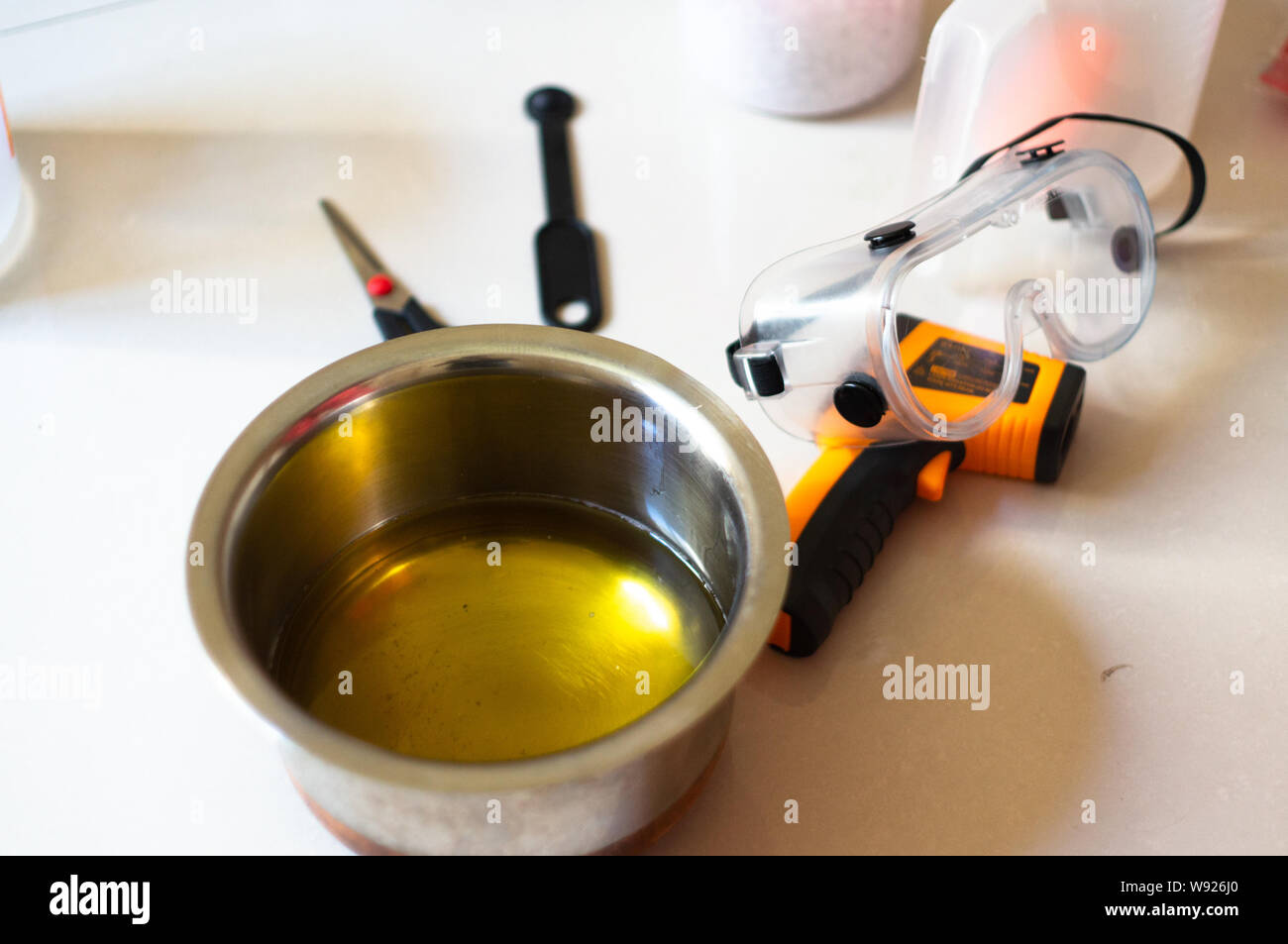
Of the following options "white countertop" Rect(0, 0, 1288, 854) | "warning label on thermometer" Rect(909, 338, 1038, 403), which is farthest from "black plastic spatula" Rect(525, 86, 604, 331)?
"warning label on thermometer" Rect(909, 338, 1038, 403)

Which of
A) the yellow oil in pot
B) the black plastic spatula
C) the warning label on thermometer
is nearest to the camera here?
the yellow oil in pot

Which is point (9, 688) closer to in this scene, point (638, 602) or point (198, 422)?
point (198, 422)

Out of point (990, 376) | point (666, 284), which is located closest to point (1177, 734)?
point (990, 376)

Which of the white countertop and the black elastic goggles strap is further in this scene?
the black elastic goggles strap

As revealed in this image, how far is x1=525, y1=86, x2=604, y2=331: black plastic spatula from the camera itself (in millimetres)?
855

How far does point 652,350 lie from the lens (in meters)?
0.83

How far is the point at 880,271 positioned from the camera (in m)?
0.67

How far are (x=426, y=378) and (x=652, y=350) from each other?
0.23 metres

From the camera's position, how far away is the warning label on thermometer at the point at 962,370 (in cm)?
73

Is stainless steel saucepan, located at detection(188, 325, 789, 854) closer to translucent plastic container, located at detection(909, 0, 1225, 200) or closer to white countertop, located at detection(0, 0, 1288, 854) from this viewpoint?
white countertop, located at detection(0, 0, 1288, 854)

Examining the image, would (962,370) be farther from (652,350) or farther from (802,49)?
(802,49)

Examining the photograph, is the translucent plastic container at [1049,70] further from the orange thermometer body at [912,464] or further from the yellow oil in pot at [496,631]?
the yellow oil in pot at [496,631]

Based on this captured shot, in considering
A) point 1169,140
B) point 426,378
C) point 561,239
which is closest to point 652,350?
point 561,239

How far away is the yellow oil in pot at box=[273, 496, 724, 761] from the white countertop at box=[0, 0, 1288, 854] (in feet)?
0.17
